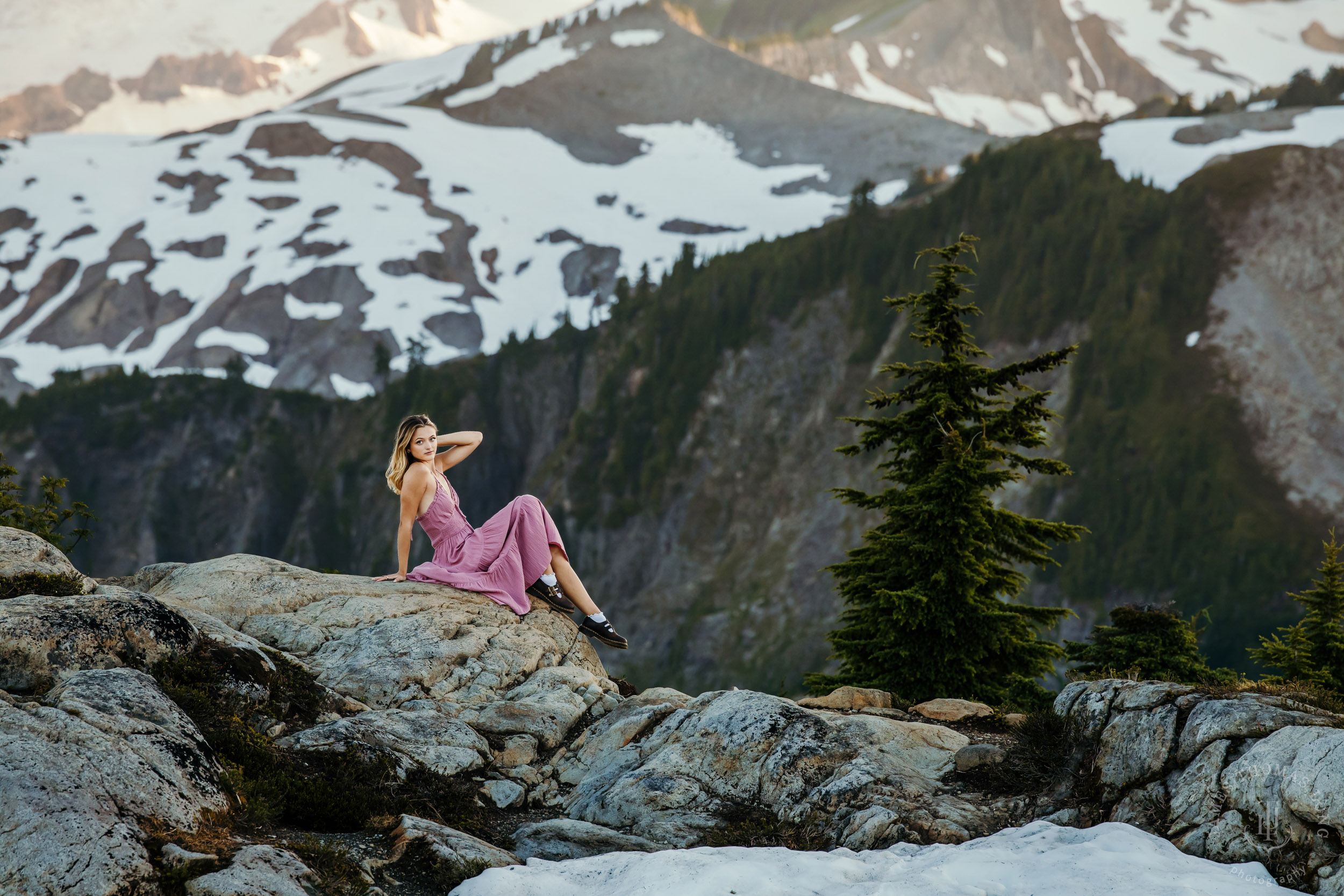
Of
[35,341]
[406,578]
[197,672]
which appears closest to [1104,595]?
[406,578]

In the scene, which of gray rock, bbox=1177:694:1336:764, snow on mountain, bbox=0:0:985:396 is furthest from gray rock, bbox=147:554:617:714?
snow on mountain, bbox=0:0:985:396

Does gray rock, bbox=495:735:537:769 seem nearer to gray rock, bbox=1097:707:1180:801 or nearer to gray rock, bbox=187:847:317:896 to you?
gray rock, bbox=187:847:317:896

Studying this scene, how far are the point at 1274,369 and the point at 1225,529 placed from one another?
37.6ft

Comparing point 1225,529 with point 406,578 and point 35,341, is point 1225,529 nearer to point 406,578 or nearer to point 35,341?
point 406,578

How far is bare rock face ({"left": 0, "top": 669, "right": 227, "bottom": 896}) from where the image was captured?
21.9 ft

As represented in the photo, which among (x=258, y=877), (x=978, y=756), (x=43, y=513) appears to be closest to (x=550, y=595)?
(x=978, y=756)

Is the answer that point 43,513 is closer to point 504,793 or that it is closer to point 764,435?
point 504,793

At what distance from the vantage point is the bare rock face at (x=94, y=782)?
6672mm

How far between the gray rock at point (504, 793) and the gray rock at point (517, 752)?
38 centimetres

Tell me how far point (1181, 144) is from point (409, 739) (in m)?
88.0

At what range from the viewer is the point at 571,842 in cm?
909

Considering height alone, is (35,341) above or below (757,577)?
above

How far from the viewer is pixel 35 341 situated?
13800cm

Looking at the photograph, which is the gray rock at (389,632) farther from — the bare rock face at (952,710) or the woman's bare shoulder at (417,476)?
the bare rock face at (952,710)
